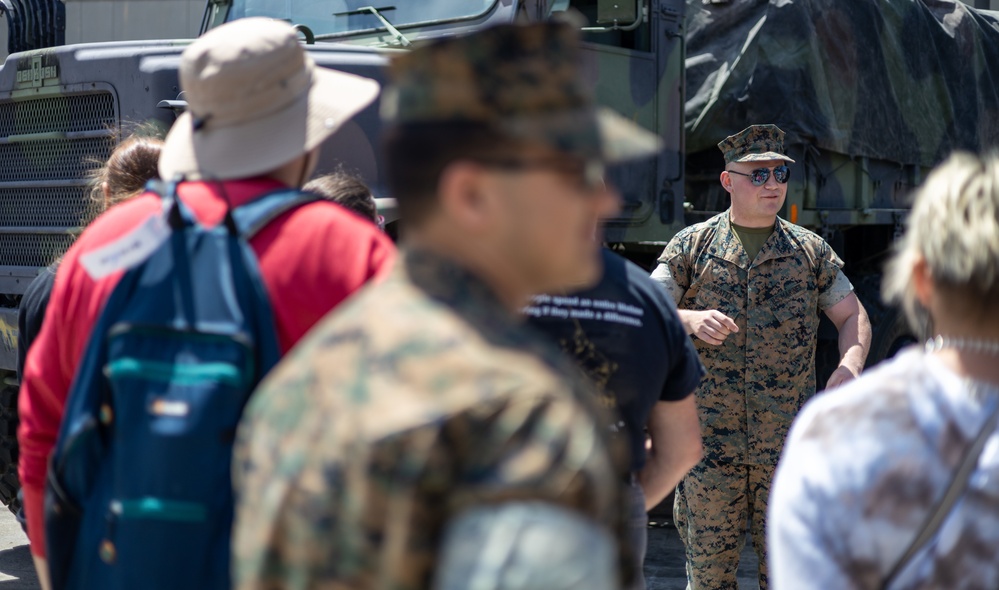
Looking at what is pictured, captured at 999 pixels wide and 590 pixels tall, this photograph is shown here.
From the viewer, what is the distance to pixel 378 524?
3.32ft

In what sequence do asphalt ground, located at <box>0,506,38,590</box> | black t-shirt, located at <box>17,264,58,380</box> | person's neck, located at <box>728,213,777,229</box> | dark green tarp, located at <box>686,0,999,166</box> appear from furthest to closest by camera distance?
dark green tarp, located at <box>686,0,999,166</box>, asphalt ground, located at <box>0,506,38,590</box>, person's neck, located at <box>728,213,777,229</box>, black t-shirt, located at <box>17,264,58,380</box>

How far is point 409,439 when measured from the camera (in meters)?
1.00

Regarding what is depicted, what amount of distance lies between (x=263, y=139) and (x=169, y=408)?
0.44m

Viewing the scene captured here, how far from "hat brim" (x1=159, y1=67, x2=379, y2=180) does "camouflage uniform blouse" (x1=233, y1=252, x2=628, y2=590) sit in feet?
2.33

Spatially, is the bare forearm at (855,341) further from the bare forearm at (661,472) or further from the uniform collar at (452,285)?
the uniform collar at (452,285)

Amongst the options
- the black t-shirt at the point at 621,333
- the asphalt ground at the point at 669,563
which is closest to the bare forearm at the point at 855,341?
the asphalt ground at the point at 669,563

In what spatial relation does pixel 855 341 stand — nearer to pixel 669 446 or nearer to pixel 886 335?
pixel 669 446

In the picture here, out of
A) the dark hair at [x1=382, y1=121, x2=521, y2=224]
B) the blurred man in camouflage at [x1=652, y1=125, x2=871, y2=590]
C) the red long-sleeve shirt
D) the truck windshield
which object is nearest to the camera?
the dark hair at [x1=382, y1=121, x2=521, y2=224]

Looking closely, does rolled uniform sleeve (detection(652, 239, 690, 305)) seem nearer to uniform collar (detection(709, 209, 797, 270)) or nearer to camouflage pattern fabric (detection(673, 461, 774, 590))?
uniform collar (detection(709, 209, 797, 270))

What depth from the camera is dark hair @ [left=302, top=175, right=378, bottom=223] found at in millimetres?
2918

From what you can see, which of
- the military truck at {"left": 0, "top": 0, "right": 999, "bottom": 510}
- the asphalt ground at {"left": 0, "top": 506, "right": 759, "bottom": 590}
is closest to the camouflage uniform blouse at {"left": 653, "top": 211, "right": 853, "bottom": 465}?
the asphalt ground at {"left": 0, "top": 506, "right": 759, "bottom": 590}

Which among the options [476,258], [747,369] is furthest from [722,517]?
[476,258]

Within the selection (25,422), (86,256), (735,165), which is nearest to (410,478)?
(86,256)

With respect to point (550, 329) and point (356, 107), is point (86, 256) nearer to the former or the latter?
point (356, 107)
